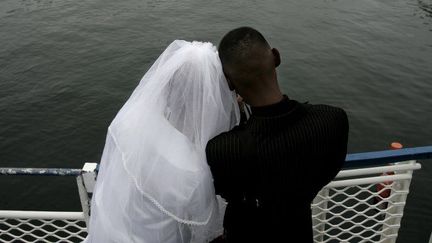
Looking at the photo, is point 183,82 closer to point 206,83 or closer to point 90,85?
point 206,83

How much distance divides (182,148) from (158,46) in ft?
43.3

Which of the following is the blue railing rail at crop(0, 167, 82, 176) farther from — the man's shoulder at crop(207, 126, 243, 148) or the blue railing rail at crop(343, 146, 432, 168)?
the blue railing rail at crop(343, 146, 432, 168)

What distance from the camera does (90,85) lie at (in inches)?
502

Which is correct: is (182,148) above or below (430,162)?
above

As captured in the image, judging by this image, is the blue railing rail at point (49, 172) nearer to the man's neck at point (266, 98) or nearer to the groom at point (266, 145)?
the groom at point (266, 145)

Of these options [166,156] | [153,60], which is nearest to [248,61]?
[166,156]

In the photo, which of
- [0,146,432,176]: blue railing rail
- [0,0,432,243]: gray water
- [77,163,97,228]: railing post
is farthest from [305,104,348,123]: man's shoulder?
[0,0,432,243]: gray water

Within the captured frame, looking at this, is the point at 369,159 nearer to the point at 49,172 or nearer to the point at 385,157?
the point at 385,157

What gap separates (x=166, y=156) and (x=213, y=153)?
0.73ft

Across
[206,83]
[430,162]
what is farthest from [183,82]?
[430,162]

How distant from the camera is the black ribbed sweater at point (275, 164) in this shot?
1934 mm

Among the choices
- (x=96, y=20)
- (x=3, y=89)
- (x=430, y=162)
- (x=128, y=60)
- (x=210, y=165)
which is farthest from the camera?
(x=96, y=20)

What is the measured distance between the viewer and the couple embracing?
194 cm

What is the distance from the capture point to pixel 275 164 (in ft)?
A: 6.38
